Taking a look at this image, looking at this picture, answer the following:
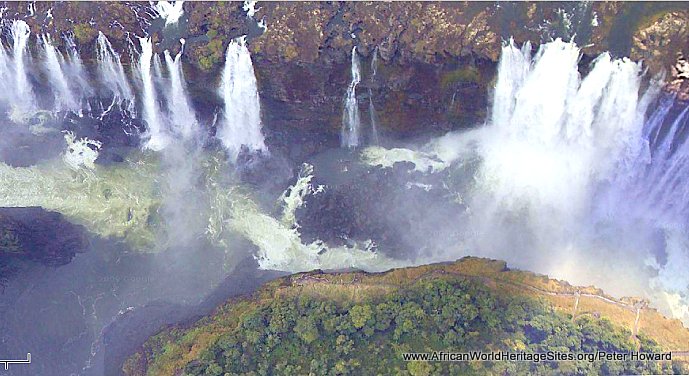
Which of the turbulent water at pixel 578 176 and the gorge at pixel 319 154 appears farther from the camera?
the gorge at pixel 319 154

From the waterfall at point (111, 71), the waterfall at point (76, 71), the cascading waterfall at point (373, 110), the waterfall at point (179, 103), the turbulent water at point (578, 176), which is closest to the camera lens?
the turbulent water at point (578, 176)

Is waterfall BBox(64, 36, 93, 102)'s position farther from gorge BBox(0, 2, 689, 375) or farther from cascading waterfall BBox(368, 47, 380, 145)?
cascading waterfall BBox(368, 47, 380, 145)

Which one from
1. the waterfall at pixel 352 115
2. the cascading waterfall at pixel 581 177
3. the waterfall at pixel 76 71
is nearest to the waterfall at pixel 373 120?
the waterfall at pixel 352 115

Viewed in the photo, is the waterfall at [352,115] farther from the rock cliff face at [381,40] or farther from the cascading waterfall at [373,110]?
the cascading waterfall at [373,110]

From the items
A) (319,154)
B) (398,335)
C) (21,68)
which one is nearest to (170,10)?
(21,68)

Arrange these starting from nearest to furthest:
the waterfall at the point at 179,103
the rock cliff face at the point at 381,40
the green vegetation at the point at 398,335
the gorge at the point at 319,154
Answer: the green vegetation at the point at 398,335, the rock cliff face at the point at 381,40, the gorge at the point at 319,154, the waterfall at the point at 179,103

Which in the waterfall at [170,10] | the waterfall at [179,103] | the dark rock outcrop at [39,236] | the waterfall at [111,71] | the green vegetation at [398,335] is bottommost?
the green vegetation at [398,335]
